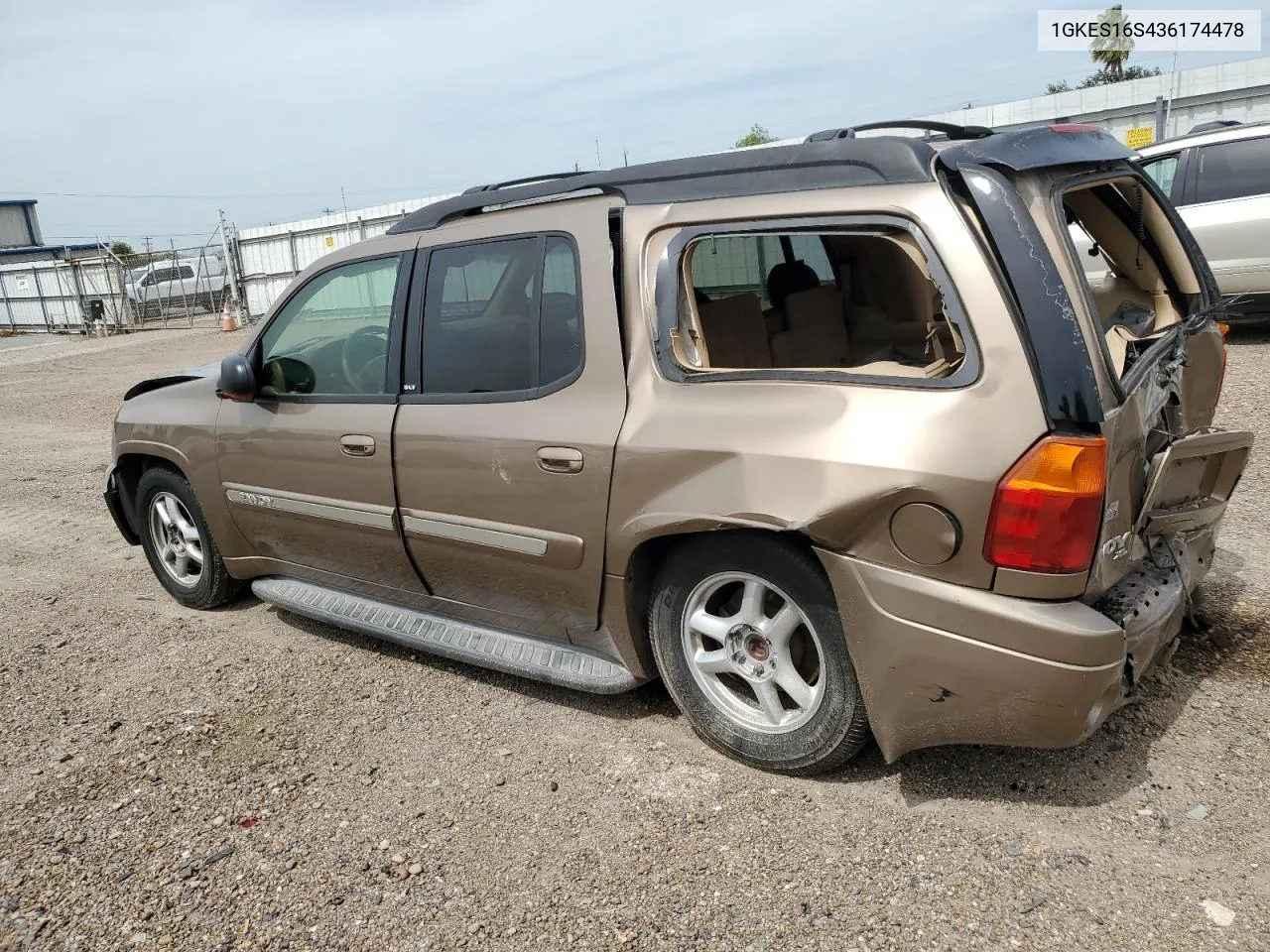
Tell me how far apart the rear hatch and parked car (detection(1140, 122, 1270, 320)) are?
6.09 meters

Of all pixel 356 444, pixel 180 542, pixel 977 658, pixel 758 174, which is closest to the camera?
pixel 977 658

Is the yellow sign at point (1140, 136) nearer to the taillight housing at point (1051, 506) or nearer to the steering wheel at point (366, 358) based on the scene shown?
the steering wheel at point (366, 358)

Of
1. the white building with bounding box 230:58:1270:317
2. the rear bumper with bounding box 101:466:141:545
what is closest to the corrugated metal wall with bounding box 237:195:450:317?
the white building with bounding box 230:58:1270:317

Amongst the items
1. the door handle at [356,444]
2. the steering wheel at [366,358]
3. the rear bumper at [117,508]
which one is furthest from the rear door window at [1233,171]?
the rear bumper at [117,508]

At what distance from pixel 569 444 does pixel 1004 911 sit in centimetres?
180

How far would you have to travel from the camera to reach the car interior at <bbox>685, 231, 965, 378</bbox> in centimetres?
368

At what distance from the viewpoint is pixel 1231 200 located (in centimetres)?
902

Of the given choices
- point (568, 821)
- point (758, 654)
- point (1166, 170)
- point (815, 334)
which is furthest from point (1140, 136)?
point (568, 821)

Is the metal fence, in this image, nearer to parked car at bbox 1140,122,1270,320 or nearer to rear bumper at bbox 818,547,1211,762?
parked car at bbox 1140,122,1270,320

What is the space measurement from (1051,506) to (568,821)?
1.66m

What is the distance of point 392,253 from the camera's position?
388 centimetres

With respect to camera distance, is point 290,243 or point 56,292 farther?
point 56,292

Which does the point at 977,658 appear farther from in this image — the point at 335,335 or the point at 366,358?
the point at 335,335

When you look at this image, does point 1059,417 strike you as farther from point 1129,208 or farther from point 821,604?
point 1129,208
